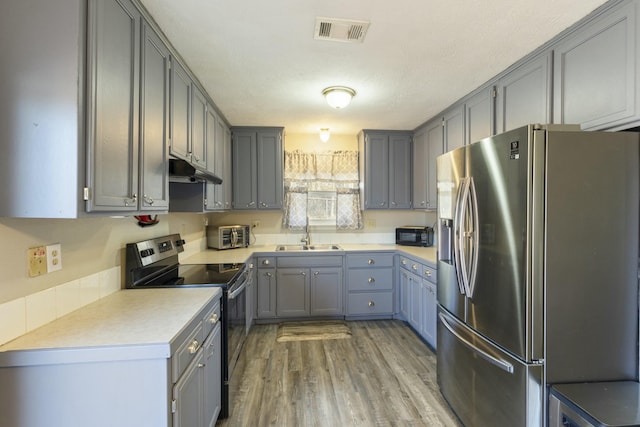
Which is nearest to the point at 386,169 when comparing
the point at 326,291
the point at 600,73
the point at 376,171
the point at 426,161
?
the point at 376,171

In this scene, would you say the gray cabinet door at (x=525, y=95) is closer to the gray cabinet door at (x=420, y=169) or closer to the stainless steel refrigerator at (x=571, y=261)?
the stainless steel refrigerator at (x=571, y=261)

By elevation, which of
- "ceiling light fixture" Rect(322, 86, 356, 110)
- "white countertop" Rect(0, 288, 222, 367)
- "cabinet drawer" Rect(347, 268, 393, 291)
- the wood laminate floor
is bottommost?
the wood laminate floor

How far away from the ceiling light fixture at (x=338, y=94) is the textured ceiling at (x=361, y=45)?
0.22 ft

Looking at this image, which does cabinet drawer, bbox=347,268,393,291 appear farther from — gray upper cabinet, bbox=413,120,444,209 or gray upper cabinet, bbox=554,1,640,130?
gray upper cabinet, bbox=554,1,640,130

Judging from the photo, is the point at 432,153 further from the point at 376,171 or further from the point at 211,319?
the point at 211,319

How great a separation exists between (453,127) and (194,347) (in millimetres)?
2797

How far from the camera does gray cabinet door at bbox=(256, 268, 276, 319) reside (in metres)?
3.39

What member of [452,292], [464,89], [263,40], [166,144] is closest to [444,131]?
[464,89]

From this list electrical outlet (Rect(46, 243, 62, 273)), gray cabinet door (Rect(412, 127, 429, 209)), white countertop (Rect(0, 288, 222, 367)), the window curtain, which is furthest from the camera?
the window curtain

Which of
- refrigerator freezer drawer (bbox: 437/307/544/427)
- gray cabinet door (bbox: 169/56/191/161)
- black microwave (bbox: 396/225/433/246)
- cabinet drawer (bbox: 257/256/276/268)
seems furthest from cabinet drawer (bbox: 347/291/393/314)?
gray cabinet door (bbox: 169/56/191/161)

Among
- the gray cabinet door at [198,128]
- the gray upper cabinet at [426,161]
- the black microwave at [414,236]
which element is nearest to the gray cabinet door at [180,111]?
the gray cabinet door at [198,128]

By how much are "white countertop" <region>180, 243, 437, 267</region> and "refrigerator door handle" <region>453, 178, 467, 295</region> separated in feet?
3.20

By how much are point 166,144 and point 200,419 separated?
148 cm

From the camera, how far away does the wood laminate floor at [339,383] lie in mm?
1949
